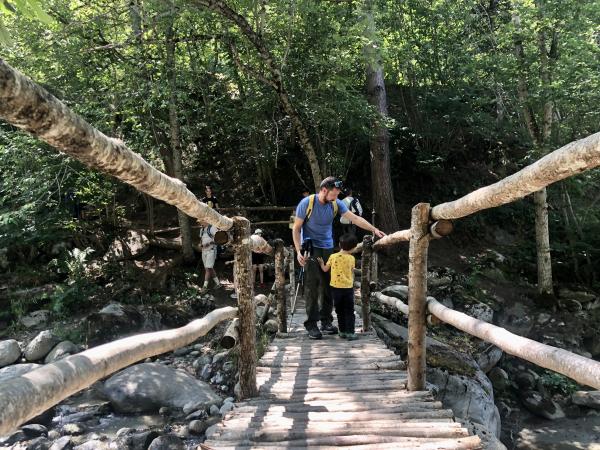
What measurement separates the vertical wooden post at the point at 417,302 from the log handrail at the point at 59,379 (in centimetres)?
186

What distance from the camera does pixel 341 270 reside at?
5.20 meters

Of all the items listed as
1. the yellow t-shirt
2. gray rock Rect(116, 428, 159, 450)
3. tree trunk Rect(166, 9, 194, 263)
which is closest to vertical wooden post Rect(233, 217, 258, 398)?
the yellow t-shirt

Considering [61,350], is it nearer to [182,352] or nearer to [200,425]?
[182,352]

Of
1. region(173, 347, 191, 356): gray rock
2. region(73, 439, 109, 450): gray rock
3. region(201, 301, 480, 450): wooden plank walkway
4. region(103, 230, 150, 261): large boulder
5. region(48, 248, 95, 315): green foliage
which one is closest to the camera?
region(201, 301, 480, 450): wooden plank walkway

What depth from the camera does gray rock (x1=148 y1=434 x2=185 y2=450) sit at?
5.26m

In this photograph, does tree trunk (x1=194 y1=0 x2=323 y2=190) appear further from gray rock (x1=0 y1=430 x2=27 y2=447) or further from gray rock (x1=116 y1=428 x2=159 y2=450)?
gray rock (x1=0 y1=430 x2=27 y2=447)

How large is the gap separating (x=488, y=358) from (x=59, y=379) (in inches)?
344

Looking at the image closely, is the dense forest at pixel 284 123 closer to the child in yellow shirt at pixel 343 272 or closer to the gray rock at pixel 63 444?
the gray rock at pixel 63 444

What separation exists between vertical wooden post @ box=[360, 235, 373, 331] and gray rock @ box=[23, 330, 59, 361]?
561 cm

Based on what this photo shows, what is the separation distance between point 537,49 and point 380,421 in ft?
32.2

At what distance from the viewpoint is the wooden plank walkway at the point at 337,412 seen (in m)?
2.48

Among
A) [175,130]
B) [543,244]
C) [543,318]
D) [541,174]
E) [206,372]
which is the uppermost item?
[175,130]

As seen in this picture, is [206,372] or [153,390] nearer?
[153,390]

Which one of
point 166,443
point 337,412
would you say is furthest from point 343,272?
point 166,443
